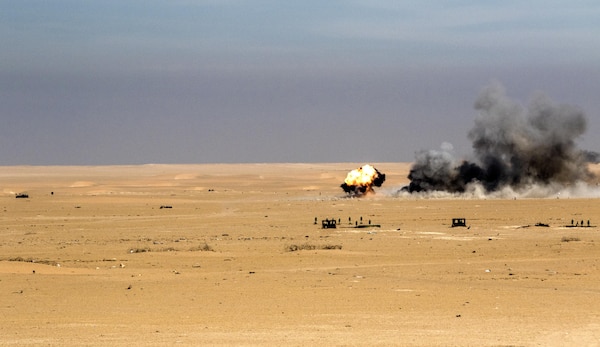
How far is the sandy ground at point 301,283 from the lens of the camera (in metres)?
21.2

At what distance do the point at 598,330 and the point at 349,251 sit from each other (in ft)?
76.4

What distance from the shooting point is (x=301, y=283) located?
31.1 meters

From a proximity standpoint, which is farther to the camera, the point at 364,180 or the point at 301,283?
the point at 364,180

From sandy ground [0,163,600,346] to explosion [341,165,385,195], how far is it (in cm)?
3600

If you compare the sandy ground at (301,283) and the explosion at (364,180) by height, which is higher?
the explosion at (364,180)

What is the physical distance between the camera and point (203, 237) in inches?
2158

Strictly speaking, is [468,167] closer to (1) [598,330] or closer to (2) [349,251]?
(2) [349,251]

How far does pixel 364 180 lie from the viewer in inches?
4163

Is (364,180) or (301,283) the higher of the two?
(364,180)

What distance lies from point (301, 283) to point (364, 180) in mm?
74906

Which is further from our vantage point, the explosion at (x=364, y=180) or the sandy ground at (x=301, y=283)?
the explosion at (x=364, y=180)

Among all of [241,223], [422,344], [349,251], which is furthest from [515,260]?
[241,223]

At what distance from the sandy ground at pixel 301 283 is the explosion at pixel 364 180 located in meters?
36.0

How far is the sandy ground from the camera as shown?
21188 millimetres
